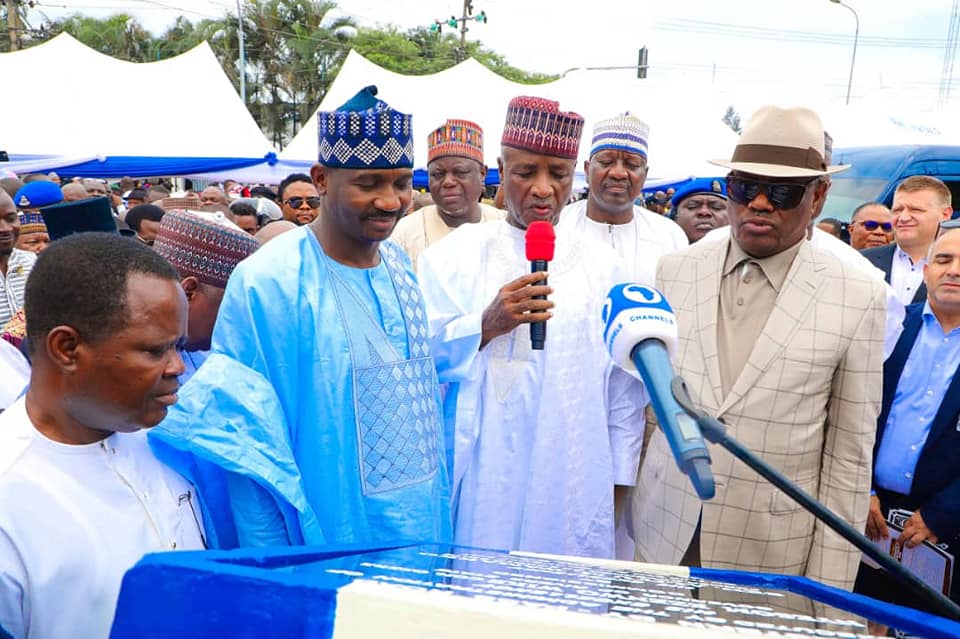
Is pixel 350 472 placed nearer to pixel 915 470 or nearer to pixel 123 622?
pixel 123 622

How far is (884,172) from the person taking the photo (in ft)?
38.6

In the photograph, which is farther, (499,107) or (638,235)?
(499,107)

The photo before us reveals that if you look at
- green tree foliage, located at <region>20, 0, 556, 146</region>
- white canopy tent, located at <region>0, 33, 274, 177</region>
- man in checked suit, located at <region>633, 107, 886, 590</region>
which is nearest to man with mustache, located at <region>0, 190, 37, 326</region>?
man in checked suit, located at <region>633, 107, 886, 590</region>

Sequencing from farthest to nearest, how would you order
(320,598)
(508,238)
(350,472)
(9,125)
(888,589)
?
1. (9,125)
2. (888,589)
3. (508,238)
4. (350,472)
5. (320,598)

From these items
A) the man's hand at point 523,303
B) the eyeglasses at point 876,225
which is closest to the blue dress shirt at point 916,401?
the man's hand at point 523,303

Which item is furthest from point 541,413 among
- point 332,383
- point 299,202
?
point 299,202

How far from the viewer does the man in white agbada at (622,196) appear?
3.90m

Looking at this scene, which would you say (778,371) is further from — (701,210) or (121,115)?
(121,115)

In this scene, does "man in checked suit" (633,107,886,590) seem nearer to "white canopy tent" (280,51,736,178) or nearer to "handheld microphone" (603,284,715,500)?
"handheld microphone" (603,284,715,500)

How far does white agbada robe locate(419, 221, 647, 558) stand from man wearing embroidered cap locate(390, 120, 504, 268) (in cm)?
233

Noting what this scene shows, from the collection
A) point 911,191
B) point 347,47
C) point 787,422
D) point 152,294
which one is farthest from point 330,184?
point 347,47

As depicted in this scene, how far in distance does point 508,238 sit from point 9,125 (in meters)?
12.7

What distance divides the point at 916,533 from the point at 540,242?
77.7 inches

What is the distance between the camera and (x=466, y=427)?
2654 millimetres
